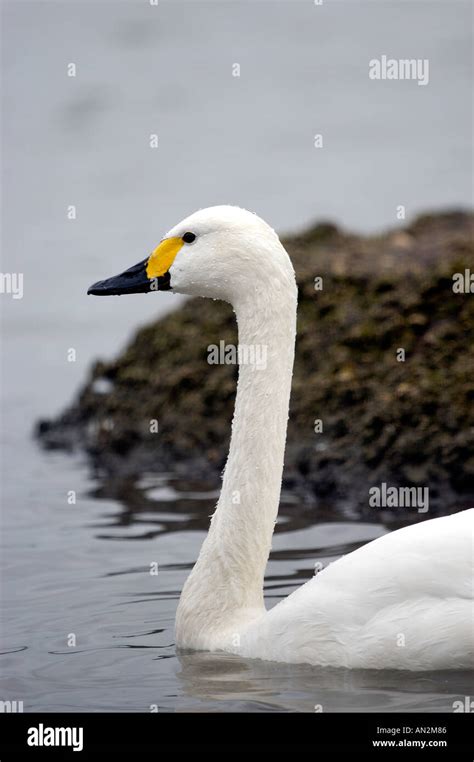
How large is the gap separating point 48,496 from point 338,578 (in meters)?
5.29

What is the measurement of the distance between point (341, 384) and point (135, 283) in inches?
147

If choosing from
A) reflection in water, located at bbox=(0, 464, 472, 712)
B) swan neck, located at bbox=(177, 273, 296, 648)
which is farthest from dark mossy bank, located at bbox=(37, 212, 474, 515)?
swan neck, located at bbox=(177, 273, 296, 648)

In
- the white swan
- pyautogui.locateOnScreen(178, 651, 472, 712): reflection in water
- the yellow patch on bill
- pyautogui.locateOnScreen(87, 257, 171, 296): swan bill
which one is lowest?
pyautogui.locateOnScreen(178, 651, 472, 712): reflection in water

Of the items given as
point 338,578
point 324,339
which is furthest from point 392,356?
point 338,578

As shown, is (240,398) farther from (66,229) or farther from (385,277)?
(66,229)

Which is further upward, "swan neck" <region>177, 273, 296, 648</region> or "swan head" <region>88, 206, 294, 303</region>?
"swan head" <region>88, 206, 294, 303</region>

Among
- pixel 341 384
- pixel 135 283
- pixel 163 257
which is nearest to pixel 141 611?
pixel 135 283

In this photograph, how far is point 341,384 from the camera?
11.7 m

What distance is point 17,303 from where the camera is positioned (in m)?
21.7

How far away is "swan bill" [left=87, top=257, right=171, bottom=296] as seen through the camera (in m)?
8.21

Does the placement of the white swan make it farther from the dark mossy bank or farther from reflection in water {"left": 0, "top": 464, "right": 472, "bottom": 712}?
the dark mossy bank

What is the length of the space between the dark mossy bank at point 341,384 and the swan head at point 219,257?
3123 millimetres
